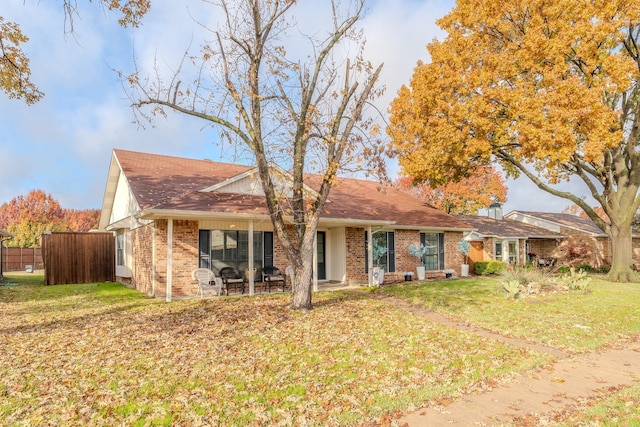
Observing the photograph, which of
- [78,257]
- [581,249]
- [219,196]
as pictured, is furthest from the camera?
[581,249]

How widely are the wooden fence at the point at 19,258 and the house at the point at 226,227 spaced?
484 inches

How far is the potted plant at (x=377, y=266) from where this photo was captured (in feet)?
50.4

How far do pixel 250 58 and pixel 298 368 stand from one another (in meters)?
6.86

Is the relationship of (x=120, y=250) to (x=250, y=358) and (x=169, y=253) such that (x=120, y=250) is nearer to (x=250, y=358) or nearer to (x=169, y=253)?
(x=169, y=253)

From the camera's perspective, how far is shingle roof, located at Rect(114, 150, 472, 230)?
1241 centimetres

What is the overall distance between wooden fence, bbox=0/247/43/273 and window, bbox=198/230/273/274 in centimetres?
2232

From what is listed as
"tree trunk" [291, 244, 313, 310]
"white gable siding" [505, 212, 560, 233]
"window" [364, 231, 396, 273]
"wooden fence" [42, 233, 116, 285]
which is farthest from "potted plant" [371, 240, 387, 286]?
"white gable siding" [505, 212, 560, 233]

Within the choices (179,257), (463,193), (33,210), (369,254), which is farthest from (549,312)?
(33,210)

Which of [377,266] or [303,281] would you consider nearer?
[303,281]

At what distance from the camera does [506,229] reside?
25.6 m

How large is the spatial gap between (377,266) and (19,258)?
26.1 metres

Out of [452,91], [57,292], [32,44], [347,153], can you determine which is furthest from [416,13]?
[57,292]

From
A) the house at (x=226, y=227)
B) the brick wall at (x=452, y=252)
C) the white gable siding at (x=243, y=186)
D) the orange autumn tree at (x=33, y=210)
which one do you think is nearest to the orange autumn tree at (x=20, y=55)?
the house at (x=226, y=227)

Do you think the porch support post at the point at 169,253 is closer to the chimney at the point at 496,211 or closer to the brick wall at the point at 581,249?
the chimney at the point at 496,211
